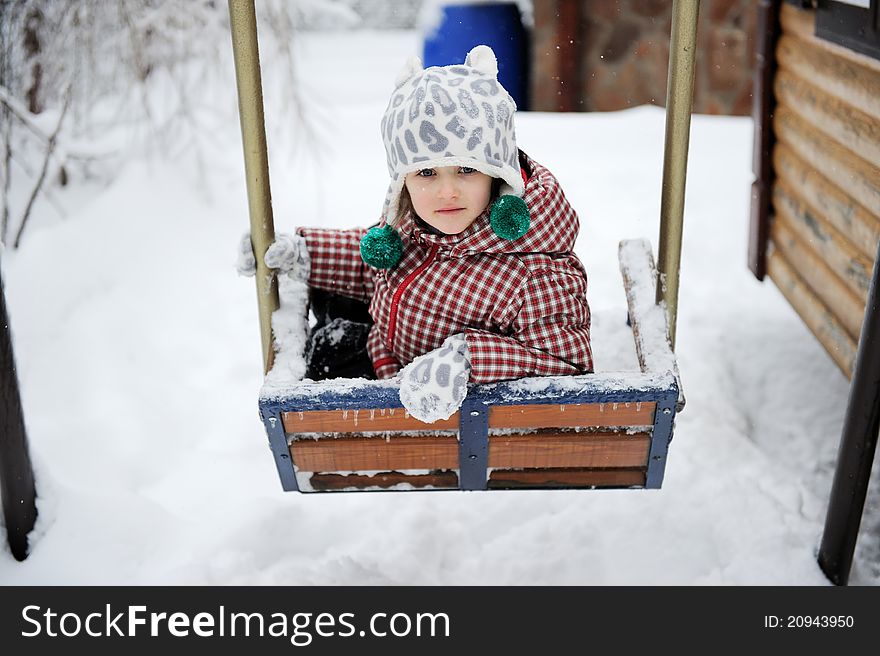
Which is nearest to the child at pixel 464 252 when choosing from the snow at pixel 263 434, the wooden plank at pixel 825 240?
the snow at pixel 263 434

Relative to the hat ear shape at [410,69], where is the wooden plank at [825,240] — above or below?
below

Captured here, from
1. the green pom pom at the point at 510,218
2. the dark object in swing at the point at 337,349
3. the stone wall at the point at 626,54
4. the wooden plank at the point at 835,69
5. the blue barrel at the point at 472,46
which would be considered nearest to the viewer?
the green pom pom at the point at 510,218

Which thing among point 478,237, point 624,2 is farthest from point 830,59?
point 624,2

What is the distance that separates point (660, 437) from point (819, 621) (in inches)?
32.0

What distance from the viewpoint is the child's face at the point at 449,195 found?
5.94 feet

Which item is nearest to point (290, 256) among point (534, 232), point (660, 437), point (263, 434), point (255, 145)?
point (255, 145)

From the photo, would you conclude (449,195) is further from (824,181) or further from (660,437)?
(824,181)

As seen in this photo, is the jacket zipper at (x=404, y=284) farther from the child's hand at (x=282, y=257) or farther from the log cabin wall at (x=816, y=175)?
the log cabin wall at (x=816, y=175)

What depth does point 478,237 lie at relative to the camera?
6.17 feet

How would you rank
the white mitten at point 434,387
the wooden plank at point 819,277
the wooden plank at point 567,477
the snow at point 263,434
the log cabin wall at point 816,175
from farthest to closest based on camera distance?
the wooden plank at point 819,277 → the log cabin wall at point 816,175 → the snow at point 263,434 → the wooden plank at point 567,477 → the white mitten at point 434,387

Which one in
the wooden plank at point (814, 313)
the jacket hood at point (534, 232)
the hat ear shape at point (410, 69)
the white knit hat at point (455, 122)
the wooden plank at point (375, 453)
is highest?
the hat ear shape at point (410, 69)

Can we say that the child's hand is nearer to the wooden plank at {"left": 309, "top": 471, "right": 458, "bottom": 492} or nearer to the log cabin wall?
the wooden plank at {"left": 309, "top": 471, "right": 458, "bottom": 492}

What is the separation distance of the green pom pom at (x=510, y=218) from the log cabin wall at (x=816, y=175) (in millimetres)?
1412

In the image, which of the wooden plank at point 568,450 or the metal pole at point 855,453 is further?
the metal pole at point 855,453
